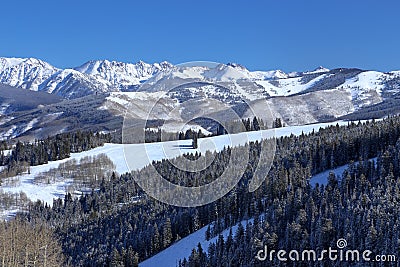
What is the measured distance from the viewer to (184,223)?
12400 cm

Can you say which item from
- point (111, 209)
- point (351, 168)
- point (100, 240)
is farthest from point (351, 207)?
point (111, 209)

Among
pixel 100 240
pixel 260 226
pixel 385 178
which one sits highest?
pixel 385 178

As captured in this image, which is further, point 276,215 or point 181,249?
point 181,249

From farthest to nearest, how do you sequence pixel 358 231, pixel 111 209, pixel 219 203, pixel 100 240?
pixel 111 209, pixel 100 240, pixel 219 203, pixel 358 231

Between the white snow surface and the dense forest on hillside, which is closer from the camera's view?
the dense forest on hillside

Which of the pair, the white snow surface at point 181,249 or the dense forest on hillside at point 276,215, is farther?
the white snow surface at point 181,249

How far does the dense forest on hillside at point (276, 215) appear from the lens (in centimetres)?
7780

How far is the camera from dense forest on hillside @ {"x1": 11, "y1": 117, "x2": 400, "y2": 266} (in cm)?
7780

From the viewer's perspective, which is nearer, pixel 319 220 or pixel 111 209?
pixel 319 220

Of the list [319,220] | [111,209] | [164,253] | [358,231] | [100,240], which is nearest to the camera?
[358,231]

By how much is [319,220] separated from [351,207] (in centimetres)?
669

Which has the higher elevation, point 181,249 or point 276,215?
point 276,215

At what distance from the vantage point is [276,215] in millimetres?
93688

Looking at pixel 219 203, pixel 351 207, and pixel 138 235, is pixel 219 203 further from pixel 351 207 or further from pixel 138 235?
pixel 351 207
